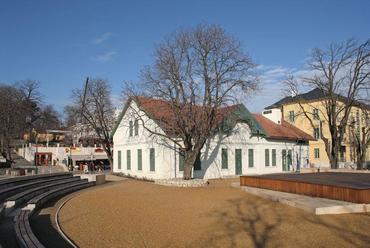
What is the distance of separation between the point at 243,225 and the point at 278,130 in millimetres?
30081

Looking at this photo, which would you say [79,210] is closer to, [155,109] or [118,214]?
[118,214]

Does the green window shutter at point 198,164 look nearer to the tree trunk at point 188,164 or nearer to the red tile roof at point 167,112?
the red tile roof at point 167,112

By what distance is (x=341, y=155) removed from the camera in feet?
180

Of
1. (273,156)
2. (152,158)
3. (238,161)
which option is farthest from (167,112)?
(273,156)

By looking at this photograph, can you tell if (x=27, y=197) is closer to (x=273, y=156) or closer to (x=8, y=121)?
(x=273, y=156)

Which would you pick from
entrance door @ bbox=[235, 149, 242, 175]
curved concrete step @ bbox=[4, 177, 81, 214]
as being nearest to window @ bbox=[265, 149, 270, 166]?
entrance door @ bbox=[235, 149, 242, 175]

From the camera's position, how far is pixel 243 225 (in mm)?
11773

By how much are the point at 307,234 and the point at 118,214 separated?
6761 mm

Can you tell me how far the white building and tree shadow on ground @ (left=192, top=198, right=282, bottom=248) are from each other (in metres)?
11.7

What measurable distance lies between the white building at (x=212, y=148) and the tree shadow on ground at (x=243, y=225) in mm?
11650

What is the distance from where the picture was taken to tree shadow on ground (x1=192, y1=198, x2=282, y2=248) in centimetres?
970

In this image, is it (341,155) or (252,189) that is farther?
(341,155)

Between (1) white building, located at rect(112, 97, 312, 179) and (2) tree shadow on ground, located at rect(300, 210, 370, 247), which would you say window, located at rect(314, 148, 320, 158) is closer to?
(1) white building, located at rect(112, 97, 312, 179)

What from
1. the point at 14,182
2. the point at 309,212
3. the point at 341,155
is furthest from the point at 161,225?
the point at 341,155
